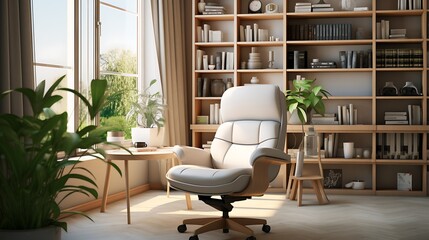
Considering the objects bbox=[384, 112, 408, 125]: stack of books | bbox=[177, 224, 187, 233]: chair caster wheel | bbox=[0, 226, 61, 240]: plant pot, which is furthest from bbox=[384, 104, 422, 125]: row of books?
bbox=[0, 226, 61, 240]: plant pot

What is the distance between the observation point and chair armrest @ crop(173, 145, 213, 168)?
15.4 feet

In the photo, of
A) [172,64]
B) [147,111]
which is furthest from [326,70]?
[147,111]

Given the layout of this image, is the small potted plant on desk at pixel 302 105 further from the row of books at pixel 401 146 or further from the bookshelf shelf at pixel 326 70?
the row of books at pixel 401 146

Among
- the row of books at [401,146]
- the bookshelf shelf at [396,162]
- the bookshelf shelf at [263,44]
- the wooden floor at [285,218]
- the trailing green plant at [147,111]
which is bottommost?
the wooden floor at [285,218]

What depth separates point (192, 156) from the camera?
4750mm

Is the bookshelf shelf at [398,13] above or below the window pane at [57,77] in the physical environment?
above

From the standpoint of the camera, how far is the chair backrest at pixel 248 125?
482cm

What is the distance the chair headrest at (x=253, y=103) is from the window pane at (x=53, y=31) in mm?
1488

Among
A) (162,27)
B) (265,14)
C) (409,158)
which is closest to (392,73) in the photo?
(409,158)

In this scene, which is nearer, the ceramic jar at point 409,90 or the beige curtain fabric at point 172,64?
the ceramic jar at point 409,90

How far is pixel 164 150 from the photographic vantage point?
535 centimetres

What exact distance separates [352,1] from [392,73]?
93cm

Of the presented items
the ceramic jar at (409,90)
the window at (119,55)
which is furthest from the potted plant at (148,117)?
the ceramic jar at (409,90)

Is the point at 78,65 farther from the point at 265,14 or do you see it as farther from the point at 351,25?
the point at 351,25
